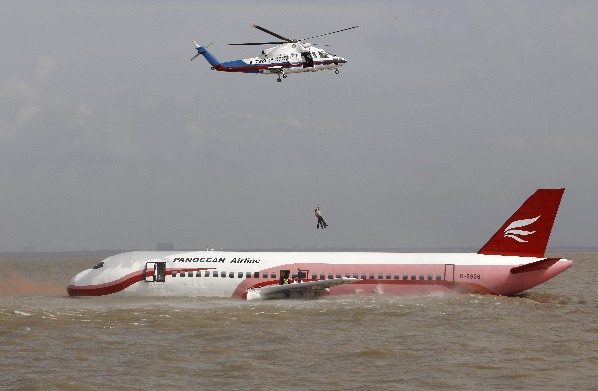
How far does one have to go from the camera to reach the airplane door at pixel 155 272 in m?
49.7

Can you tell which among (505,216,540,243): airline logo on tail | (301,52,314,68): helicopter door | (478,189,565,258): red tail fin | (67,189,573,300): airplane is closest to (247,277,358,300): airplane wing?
(67,189,573,300): airplane

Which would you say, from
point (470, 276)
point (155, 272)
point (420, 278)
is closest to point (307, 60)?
point (420, 278)

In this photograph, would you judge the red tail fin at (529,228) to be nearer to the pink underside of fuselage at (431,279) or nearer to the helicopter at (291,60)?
the pink underside of fuselage at (431,279)

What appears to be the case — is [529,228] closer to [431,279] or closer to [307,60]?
[431,279]

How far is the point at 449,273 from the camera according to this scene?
4928 centimetres

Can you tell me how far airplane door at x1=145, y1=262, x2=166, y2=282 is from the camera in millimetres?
49719

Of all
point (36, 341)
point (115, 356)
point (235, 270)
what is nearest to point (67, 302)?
point (235, 270)

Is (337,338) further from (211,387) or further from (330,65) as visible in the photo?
(330,65)

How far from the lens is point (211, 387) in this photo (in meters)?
26.0

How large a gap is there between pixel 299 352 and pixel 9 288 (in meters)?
42.3

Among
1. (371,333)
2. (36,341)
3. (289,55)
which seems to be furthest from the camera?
(289,55)

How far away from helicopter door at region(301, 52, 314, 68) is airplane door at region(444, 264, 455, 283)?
1638 cm

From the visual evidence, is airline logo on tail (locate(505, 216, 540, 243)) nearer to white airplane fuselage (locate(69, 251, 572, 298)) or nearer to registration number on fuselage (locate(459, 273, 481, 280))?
white airplane fuselage (locate(69, 251, 572, 298))

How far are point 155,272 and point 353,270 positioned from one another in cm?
1191
